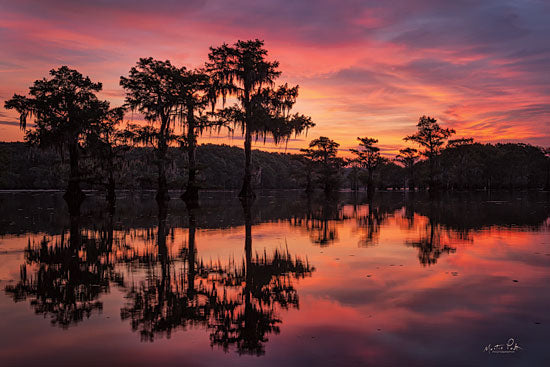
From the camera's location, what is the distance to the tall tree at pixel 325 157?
81688 millimetres

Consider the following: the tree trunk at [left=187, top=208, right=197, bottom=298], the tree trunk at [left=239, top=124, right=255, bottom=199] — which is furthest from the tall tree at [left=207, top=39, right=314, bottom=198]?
the tree trunk at [left=187, top=208, right=197, bottom=298]

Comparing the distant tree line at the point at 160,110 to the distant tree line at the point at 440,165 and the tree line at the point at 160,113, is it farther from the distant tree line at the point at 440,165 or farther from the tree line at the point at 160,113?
the distant tree line at the point at 440,165

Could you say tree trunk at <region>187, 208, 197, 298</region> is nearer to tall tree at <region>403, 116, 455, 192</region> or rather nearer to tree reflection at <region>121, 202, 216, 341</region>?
tree reflection at <region>121, 202, 216, 341</region>

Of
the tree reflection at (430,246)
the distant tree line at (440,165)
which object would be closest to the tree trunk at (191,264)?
Answer: the tree reflection at (430,246)

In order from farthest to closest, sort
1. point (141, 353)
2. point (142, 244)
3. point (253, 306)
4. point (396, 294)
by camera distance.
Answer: point (142, 244)
point (396, 294)
point (253, 306)
point (141, 353)

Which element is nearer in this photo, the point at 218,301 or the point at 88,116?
the point at 218,301

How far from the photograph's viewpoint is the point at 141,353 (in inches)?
163

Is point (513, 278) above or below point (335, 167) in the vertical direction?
below

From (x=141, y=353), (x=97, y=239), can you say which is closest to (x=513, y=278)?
(x=141, y=353)

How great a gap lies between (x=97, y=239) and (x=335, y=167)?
73.8 metres

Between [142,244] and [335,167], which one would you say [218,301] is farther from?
[335,167]

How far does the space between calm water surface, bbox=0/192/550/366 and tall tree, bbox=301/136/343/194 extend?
70275mm

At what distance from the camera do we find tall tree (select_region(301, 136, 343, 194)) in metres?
81.7

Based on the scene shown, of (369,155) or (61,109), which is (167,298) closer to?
(61,109)
